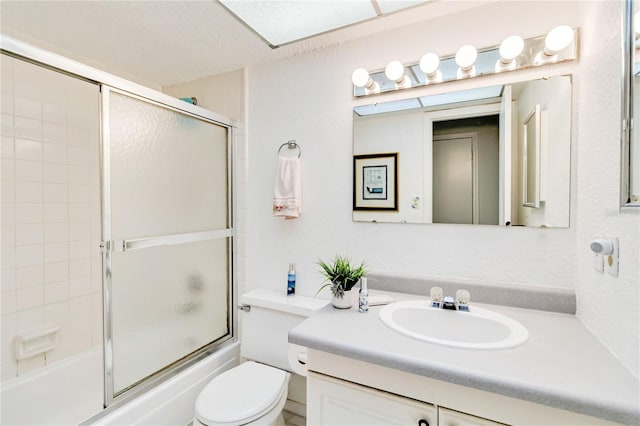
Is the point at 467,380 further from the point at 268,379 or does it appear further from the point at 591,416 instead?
the point at 268,379

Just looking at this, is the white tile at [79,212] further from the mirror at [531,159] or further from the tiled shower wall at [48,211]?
the mirror at [531,159]

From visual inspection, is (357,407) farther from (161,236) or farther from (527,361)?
(161,236)

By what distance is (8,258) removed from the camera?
150 centimetres

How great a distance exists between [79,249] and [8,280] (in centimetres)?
33

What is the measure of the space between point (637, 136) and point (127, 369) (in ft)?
6.68

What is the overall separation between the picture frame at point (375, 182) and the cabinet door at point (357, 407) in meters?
0.85

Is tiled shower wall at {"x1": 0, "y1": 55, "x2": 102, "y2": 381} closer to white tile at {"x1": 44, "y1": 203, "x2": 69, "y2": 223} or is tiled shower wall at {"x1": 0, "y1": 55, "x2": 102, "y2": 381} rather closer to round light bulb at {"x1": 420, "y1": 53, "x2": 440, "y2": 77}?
white tile at {"x1": 44, "y1": 203, "x2": 69, "y2": 223}

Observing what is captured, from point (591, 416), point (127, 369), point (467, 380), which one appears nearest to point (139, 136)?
point (127, 369)

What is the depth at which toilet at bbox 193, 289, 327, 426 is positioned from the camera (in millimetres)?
1193

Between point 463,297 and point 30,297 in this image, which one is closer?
point 463,297

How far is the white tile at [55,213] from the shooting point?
163cm

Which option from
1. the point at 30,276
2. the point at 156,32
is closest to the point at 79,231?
the point at 30,276

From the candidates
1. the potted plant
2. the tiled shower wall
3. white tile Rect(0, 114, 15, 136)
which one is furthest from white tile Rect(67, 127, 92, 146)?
the potted plant

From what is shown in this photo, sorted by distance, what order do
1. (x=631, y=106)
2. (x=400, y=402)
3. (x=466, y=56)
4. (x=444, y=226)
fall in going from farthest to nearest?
(x=444, y=226)
(x=466, y=56)
(x=400, y=402)
(x=631, y=106)
